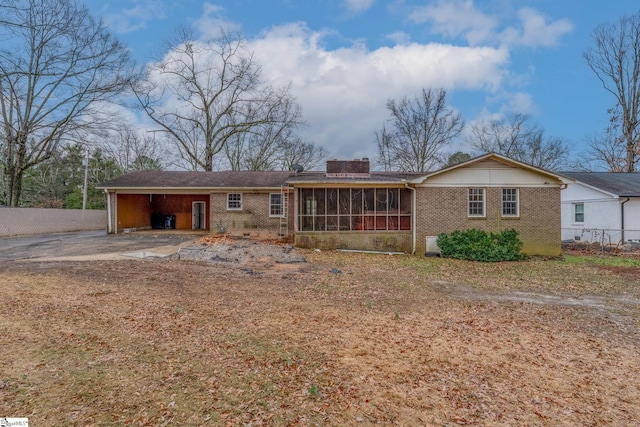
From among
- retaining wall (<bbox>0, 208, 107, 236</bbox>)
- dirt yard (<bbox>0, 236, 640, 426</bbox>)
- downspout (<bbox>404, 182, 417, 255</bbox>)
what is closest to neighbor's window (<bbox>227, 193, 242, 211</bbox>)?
downspout (<bbox>404, 182, 417, 255</bbox>)

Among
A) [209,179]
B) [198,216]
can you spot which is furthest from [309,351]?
[198,216]

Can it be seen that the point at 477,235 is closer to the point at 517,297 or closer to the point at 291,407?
the point at 517,297

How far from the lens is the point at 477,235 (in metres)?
13.7

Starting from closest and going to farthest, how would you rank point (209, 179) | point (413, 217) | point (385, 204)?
1. point (413, 217)
2. point (385, 204)
3. point (209, 179)

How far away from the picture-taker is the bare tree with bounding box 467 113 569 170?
3303 centimetres

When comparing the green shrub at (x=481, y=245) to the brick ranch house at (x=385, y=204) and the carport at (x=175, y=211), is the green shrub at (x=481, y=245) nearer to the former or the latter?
the brick ranch house at (x=385, y=204)

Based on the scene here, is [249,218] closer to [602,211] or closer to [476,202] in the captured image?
[476,202]

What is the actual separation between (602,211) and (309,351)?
20.5 metres

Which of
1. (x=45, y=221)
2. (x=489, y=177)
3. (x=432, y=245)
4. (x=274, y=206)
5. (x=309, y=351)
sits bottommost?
(x=309, y=351)

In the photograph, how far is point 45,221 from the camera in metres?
19.7

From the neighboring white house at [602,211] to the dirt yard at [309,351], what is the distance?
1101cm

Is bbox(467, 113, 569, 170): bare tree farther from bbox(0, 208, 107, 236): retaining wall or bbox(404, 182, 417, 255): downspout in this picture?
bbox(0, 208, 107, 236): retaining wall

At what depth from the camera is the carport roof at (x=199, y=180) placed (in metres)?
18.2

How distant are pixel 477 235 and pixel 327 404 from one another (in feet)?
40.8
